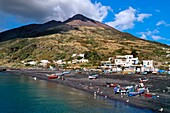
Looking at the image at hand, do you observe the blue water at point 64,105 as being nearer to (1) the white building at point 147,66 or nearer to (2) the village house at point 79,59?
(1) the white building at point 147,66

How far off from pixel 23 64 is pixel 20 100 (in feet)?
451

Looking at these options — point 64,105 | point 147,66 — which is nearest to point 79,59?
point 147,66

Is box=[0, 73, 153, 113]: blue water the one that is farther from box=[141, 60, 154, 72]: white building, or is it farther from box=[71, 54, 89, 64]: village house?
box=[71, 54, 89, 64]: village house

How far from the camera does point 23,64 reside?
628ft

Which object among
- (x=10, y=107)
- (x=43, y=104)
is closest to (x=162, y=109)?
(x=43, y=104)

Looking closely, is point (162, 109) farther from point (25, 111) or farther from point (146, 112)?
point (25, 111)

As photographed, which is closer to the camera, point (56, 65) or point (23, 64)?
point (56, 65)

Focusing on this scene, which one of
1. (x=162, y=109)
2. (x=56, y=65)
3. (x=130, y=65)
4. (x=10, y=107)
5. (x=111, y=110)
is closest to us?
(x=162, y=109)

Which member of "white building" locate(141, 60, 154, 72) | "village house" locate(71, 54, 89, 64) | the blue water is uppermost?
"village house" locate(71, 54, 89, 64)

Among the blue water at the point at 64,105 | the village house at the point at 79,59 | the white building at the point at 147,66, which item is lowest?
the blue water at the point at 64,105

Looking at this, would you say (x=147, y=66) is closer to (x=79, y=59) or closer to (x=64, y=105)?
(x=79, y=59)

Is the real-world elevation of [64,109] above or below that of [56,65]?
below

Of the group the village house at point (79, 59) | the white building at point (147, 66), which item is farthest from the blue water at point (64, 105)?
the village house at point (79, 59)

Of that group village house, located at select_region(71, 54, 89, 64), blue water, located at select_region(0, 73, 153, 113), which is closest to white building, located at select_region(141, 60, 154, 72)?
village house, located at select_region(71, 54, 89, 64)
